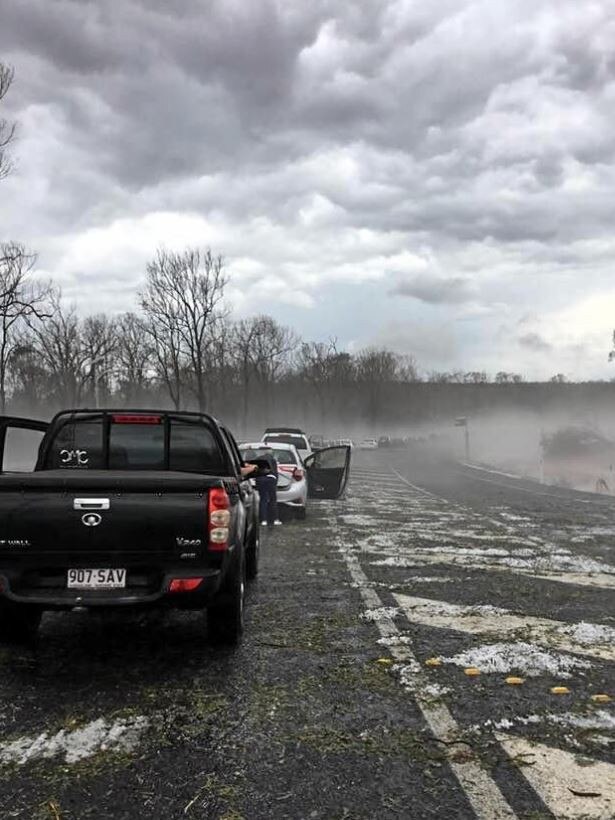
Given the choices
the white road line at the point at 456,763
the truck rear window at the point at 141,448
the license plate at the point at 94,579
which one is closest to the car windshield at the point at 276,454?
the truck rear window at the point at 141,448

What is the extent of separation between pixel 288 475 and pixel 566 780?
10604 mm

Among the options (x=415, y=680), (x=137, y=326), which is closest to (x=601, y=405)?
(x=137, y=326)

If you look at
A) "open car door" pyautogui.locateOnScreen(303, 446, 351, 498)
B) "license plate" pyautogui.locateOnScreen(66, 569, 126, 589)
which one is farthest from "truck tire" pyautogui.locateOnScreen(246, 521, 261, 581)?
"open car door" pyautogui.locateOnScreen(303, 446, 351, 498)

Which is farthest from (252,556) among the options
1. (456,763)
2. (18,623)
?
(456,763)

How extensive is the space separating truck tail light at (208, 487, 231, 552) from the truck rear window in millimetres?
1625

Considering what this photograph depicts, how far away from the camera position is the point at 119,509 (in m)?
4.49

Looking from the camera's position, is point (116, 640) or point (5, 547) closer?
point (5, 547)

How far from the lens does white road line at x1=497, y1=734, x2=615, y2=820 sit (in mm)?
2947

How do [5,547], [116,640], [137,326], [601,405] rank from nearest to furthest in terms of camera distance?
[5,547], [116,640], [137,326], [601,405]

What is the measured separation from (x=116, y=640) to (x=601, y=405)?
8535cm

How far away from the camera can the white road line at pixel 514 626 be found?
5.27 meters

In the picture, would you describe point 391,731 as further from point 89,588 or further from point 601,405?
point 601,405

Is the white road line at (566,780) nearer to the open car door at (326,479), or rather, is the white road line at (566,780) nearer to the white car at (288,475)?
the white car at (288,475)

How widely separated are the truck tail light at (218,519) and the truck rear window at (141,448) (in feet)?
5.33
